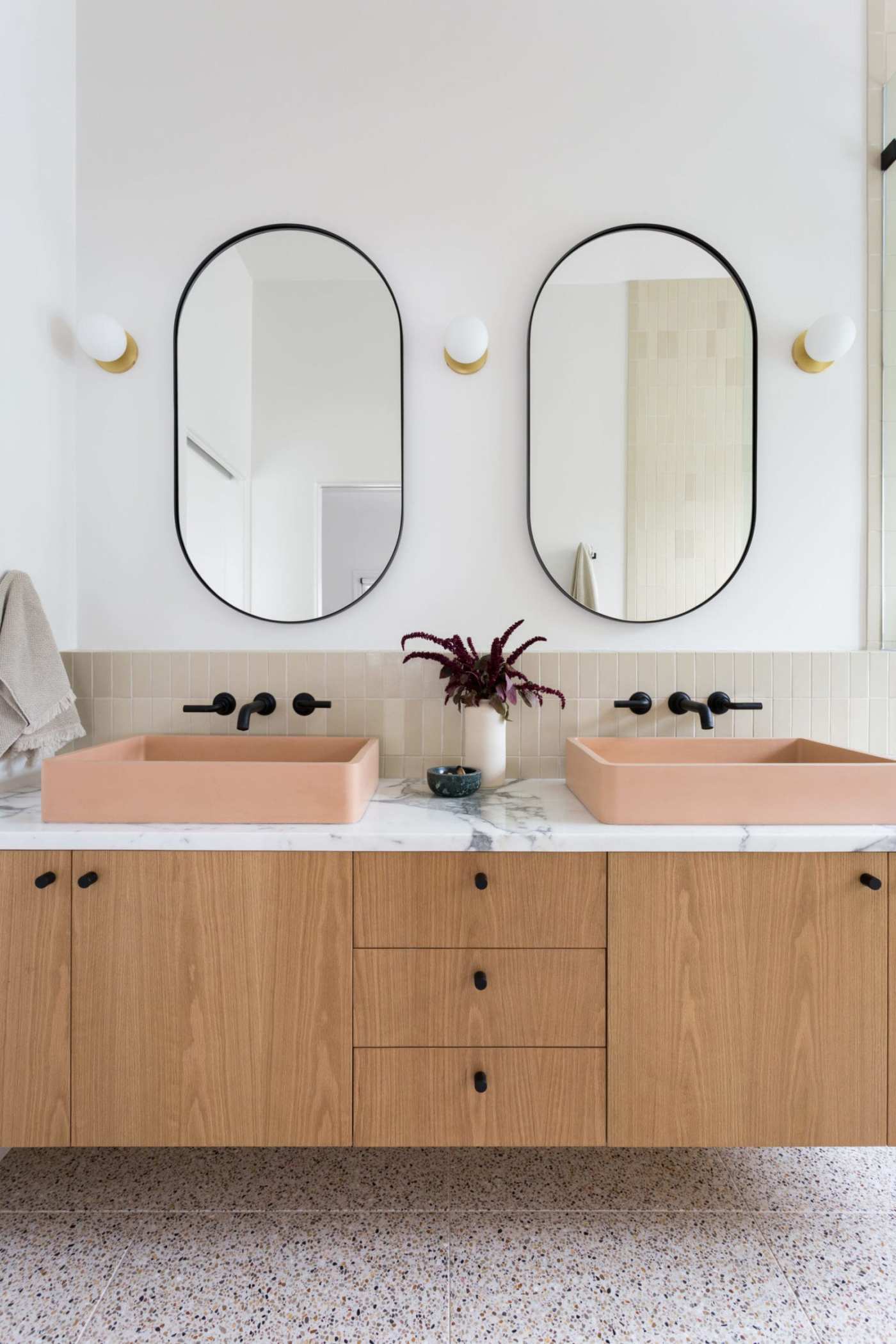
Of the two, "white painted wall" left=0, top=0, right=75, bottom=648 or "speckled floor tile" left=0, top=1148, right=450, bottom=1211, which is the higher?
"white painted wall" left=0, top=0, right=75, bottom=648

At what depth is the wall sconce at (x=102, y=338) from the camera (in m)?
1.67

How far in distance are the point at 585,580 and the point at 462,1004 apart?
1010 mm

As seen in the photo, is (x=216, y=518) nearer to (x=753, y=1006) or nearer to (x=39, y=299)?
(x=39, y=299)

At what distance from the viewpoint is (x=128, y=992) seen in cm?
123

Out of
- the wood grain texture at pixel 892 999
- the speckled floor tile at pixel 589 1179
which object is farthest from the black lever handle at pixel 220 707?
the wood grain texture at pixel 892 999

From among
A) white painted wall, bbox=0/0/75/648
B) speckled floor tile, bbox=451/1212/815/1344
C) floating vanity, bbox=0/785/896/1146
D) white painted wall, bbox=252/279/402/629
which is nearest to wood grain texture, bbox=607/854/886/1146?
floating vanity, bbox=0/785/896/1146

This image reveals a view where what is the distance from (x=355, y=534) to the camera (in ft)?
5.74

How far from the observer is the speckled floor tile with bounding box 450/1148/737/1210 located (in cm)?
141

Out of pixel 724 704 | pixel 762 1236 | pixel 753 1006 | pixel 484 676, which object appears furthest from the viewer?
pixel 724 704

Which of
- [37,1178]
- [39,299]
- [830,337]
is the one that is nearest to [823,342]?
[830,337]

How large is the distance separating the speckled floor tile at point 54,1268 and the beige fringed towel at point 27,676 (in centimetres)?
92

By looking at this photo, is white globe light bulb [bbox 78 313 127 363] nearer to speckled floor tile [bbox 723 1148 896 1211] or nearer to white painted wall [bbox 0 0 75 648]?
white painted wall [bbox 0 0 75 648]

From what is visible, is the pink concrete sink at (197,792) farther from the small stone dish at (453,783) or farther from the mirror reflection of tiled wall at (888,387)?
the mirror reflection of tiled wall at (888,387)

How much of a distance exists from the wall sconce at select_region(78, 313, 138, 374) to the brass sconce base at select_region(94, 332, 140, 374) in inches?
0.4
